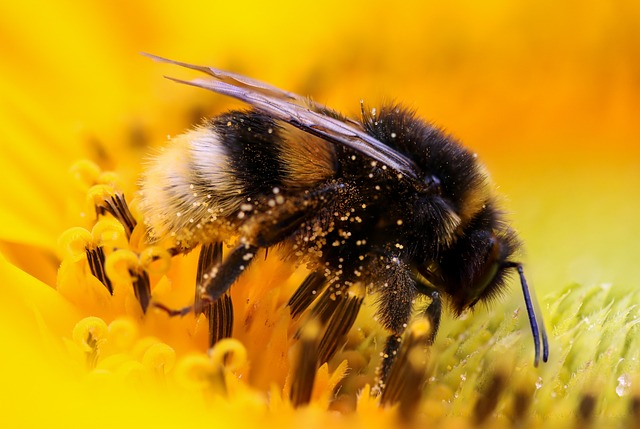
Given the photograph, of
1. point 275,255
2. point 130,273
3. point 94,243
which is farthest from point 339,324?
point 94,243

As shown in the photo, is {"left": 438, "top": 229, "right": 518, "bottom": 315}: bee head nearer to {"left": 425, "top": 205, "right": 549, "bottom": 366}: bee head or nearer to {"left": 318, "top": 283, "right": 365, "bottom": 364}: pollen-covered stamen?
{"left": 425, "top": 205, "right": 549, "bottom": 366}: bee head

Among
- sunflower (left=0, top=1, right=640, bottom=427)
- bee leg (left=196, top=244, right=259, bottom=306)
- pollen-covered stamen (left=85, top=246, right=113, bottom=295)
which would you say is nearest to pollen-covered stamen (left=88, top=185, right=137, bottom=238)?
sunflower (left=0, top=1, right=640, bottom=427)

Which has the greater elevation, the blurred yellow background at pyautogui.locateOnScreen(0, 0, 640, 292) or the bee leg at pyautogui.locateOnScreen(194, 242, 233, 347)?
the blurred yellow background at pyautogui.locateOnScreen(0, 0, 640, 292)

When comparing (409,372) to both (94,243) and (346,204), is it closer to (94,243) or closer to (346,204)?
(346,204)

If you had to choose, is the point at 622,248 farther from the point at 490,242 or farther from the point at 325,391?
the point at 325,391

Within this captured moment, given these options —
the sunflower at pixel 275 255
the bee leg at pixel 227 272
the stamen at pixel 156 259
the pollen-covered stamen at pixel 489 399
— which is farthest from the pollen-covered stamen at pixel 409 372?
the stamen at pixel 156 259

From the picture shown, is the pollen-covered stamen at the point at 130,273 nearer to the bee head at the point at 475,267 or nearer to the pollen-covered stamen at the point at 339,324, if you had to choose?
the pollen-covered stamen at the point at 339,324
